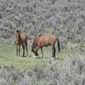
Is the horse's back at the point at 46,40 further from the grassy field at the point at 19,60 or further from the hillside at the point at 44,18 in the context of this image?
the hillside at the point at 44,18

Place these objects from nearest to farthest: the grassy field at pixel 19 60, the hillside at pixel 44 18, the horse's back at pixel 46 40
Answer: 1. the grassy field at pixel 19 60
2. the horse's back at pixel 46 40
3. the hillside at pixel 44 18

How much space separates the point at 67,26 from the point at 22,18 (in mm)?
4324

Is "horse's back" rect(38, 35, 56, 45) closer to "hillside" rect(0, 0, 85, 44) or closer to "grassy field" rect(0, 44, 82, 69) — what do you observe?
"grassy field" rect(0, 44, 82, 69)

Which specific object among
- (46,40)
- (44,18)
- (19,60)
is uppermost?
(44,18)

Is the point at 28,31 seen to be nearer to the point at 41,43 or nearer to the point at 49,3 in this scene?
the point at 49,3

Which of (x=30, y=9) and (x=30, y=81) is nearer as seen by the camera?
(x=30, y=81)

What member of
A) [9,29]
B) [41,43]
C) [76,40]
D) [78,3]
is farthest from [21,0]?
[41,43]

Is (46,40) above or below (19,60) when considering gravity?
above

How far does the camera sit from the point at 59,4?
38.3m

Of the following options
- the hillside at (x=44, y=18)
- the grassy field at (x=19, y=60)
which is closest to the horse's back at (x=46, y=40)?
the grassy field at (x=19, y=60)

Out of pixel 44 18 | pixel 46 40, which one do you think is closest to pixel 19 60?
pixel 46 40

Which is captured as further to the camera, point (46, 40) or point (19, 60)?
point (46, 40)

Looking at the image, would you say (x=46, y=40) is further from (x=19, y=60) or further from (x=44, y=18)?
(x=44, y=18)

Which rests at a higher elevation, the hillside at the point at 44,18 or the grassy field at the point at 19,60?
the hillside at the point at 44,18
